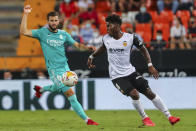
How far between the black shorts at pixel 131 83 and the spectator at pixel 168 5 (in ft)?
31.7

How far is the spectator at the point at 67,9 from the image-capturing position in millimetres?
20716

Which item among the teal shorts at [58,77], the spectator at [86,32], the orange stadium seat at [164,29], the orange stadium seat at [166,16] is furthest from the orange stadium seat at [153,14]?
the teal shorts at [58,77]

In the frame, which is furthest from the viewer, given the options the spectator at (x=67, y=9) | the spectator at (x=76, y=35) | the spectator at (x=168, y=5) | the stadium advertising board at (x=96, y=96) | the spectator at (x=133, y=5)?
the spectator at (x=67, y=9)

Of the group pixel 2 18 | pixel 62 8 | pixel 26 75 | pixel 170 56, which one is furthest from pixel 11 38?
pixel 170 56

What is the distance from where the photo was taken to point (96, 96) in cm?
1700

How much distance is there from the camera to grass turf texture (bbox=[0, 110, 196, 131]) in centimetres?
1042

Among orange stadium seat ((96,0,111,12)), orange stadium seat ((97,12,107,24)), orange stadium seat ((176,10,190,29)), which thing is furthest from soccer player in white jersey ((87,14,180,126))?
orange stadium seat ((96,0,111,12))

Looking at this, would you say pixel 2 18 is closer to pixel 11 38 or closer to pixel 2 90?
pixel 11 38

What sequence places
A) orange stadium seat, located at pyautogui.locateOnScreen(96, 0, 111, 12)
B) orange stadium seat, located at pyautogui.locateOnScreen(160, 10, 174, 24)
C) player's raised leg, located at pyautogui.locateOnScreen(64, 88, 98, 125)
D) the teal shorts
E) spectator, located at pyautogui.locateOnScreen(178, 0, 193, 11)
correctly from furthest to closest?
1. orange stadium seat, located at pyautogui.locateOnScreen(96, 0, 111, 12)
2. spectator, located at pyautogui.locateOnScreen(178, 0, 193, 11)
3. orange stadium seat, located at pyautogui.locateOnScreen(160, 10, 174, 24)
4. the teal shorts
5. player's raised leg, located at pyautogui.locateOnScreen(64, 88, 98, 125)

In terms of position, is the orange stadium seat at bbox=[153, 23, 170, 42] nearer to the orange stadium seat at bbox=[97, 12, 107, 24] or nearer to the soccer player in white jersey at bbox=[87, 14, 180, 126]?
the orange stadium seat at bbox=[97, 12, 107, 24]

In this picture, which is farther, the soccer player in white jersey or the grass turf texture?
the soccer player in white jersey

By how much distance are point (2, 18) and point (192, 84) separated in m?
8.99

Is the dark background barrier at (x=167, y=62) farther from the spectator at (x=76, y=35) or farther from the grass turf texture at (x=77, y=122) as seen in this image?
the grass turf texture at (x=77, y=122)

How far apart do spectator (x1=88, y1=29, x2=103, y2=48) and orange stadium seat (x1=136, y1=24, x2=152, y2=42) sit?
1382 mm
